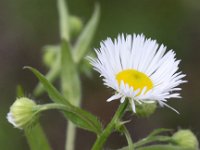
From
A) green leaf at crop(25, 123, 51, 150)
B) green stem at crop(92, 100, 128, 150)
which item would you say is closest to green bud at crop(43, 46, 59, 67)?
green leaf at crop(25, 123, 51, 150)

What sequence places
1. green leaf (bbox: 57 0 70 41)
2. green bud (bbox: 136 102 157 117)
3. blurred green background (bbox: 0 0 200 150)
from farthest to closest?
blurred green background (bbox: 0 0 200 150), green leaf (bbox: 57 0 70 41), green bud (bbox: 136 102 157 117)

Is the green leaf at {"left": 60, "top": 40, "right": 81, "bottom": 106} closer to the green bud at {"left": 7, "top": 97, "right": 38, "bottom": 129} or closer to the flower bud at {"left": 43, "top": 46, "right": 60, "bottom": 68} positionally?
the flower bud at {"left": 43, "top": 46, "right": 60, "bottom": 68}

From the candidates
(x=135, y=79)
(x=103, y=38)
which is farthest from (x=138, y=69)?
(x=103, y=38)

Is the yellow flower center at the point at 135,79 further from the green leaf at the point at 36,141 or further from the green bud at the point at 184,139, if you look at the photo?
the green leaf at the point at 36,141

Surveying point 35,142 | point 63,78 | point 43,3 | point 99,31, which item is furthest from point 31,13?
point 35,142

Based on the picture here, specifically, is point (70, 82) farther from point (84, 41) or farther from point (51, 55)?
point (51, 55)

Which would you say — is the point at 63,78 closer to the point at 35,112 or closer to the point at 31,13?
the point at 35,112
